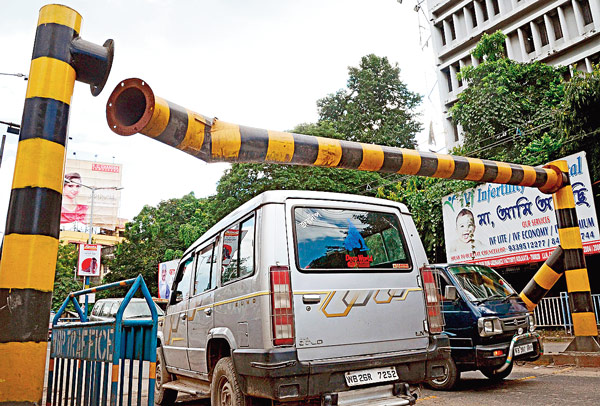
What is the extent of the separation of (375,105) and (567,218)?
95.8 ft

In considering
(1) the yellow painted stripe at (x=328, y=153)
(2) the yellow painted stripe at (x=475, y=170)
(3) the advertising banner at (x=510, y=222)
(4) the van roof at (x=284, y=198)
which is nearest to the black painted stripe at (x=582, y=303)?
(2) the yellow painted stripe at (x=475, y=170)

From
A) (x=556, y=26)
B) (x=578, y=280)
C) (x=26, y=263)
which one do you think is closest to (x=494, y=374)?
(x=578, y=280)

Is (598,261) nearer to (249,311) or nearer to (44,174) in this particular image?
(249,311)

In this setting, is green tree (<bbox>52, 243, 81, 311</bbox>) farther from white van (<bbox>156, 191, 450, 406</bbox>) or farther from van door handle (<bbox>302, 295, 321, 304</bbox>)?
van door handle (<bbox>302, 295, 321, 304</bbox>)

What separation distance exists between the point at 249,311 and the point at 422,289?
172 cm

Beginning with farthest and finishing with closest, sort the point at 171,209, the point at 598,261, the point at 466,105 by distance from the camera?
the point at 171,209 < the point at 466,105 < the point at 598,261

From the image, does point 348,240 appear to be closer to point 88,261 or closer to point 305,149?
point 305,149

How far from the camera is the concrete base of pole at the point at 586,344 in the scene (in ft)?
27.4

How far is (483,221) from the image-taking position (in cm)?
1598

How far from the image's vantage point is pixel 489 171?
310 inches

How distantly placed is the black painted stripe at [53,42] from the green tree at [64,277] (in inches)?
1250

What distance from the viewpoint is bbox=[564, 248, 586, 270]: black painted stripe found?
347 inches

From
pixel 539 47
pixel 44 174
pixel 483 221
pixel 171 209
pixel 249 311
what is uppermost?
pixel 539 47

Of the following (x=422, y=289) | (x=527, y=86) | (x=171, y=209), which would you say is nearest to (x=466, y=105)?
(x=527, y=86)
